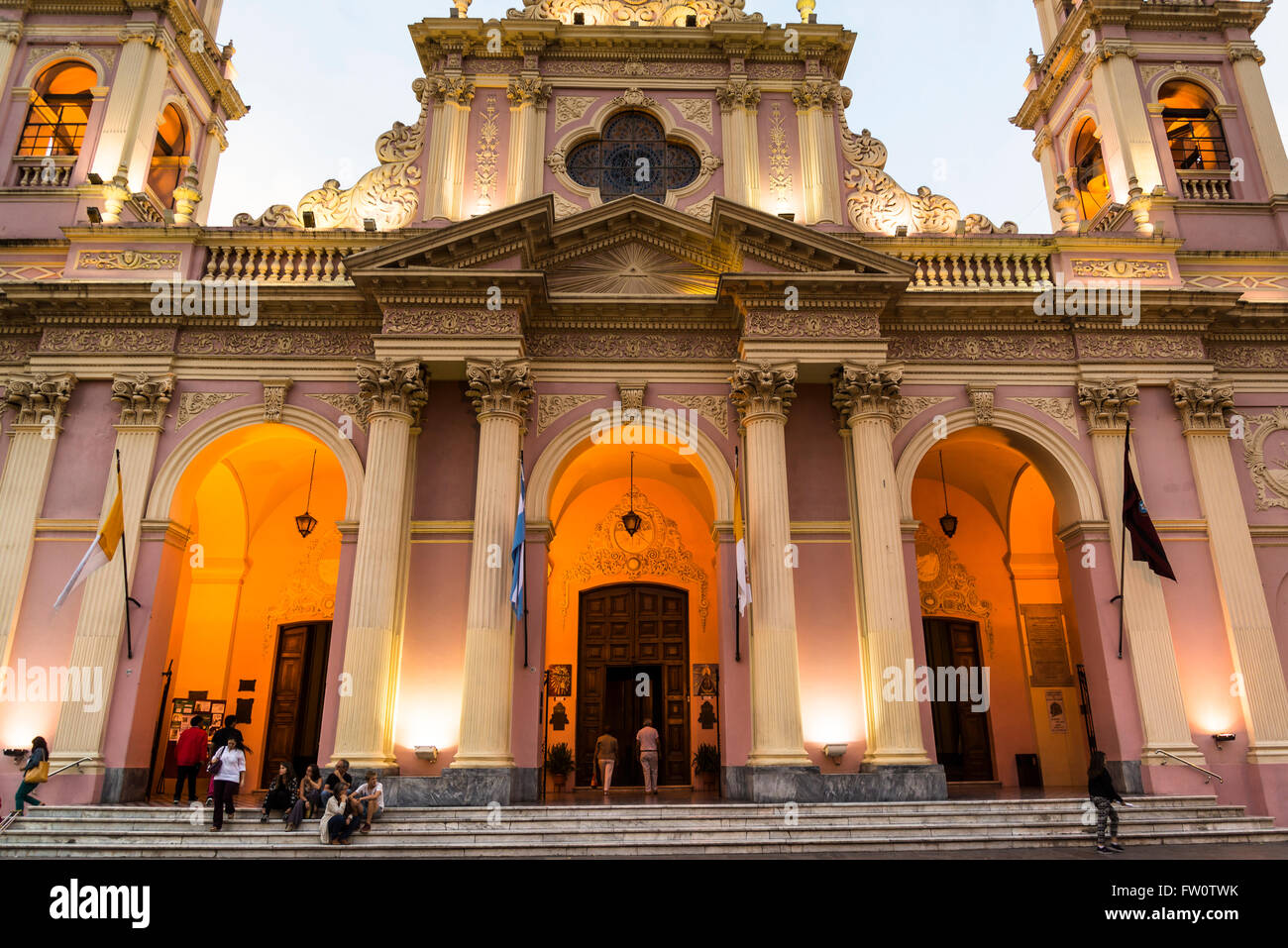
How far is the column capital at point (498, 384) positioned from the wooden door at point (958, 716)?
10058mm

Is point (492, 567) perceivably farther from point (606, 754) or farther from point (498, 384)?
point (606, 754)

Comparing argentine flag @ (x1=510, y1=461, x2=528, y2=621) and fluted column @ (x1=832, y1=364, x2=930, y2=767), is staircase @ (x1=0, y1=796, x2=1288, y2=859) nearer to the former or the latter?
fluted column @ (x1=832, y1=364, x2=930, y2=767)

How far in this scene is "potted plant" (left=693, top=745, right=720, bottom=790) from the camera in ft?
53.2

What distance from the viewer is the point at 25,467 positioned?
1460 centimetres

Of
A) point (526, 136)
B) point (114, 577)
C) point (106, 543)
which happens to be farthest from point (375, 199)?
point (114, 577)

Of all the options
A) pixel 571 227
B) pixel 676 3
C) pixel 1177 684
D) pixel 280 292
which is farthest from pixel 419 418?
pixel 1177 684

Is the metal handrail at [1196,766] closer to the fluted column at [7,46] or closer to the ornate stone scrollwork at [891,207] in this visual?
the ornate stone scrollwork at [891,207]

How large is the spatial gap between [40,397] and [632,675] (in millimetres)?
11875

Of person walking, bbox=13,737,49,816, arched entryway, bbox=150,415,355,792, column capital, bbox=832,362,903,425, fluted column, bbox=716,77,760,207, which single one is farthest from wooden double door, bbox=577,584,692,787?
person walking, bbox=13,737,49,816

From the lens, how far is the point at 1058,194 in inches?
677

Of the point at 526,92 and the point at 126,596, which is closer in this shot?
the point at 126,596

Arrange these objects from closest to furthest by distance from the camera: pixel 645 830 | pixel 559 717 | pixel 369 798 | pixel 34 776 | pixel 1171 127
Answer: pixel 645 830 → pixel 369 798 → pixel 34 776 → pixel 559 717 → pixel 1171 127

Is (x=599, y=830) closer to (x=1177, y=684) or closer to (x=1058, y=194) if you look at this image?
(x=1177, y=684)

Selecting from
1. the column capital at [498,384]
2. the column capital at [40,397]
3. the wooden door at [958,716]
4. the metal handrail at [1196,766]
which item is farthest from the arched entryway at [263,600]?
the metal handrail at [1196,766]
